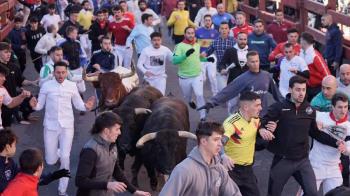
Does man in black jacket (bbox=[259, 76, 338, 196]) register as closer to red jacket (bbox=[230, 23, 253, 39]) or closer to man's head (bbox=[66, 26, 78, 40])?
man's head (bbox=[66, 26, 78, 40])

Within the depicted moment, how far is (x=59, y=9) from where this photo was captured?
22375 mm

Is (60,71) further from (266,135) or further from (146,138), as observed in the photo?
(266,135)

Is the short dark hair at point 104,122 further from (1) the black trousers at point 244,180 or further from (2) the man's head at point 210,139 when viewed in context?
(1) the black trousers at point 244,180

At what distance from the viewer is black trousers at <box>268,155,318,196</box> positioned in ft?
25.3

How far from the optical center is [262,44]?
13.2 m

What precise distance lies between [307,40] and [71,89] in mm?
4053

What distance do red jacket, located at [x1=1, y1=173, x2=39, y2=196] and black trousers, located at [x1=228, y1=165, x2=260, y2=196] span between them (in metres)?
2.34

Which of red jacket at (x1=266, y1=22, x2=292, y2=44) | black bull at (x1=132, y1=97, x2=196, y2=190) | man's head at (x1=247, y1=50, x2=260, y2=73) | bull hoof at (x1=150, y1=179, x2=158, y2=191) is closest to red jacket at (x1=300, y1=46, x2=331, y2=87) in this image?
man's head at (x1=247, y1=50, x2=260, y2=73)

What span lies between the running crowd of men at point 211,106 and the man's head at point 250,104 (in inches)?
0.4

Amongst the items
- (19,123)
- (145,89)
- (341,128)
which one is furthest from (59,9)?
(341,128)

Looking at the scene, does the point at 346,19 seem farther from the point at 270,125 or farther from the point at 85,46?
the point at 270,125

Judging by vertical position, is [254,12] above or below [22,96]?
below

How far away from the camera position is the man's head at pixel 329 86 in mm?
8852

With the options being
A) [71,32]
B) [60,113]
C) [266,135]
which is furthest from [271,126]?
[71,32]
